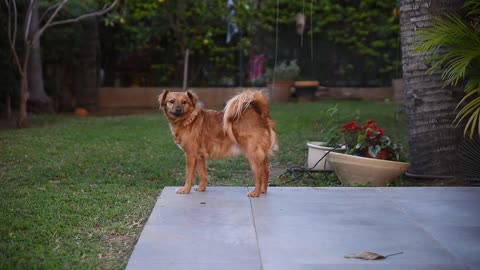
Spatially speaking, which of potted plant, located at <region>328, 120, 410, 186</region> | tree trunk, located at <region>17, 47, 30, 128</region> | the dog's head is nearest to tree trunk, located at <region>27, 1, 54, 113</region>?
tree trunk, located at <region>17, 47, 30, 128</region>

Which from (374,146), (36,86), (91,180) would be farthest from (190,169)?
(36,86)

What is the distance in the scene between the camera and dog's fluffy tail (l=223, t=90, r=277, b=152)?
562 centimetres

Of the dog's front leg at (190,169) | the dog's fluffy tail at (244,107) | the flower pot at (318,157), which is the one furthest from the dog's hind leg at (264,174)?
the flower pot at (318,157)

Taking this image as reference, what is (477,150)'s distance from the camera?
6.52 meters

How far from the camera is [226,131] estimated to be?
18.9 ft

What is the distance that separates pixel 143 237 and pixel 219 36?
14.6 m

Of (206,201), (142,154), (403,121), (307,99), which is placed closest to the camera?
(206,201)

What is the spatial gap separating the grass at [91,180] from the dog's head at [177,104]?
84cm

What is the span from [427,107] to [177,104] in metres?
2.76

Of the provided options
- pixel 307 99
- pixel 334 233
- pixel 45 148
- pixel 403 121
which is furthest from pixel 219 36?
pixel 334 233

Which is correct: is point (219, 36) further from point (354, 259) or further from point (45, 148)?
point (354, 259)

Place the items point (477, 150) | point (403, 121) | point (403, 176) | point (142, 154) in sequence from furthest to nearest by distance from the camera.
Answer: point (403, 121) < point (142, 154) < point (403, 176) < point (477, 150)

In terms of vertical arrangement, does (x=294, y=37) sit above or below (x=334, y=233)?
above

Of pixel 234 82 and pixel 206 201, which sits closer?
pixel 206 201
